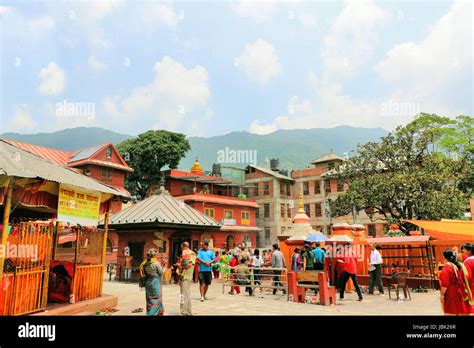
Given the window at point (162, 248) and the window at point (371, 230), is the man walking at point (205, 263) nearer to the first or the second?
the window at point (162, 248)

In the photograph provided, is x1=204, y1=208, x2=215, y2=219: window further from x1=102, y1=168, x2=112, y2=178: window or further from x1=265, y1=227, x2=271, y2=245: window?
x1=102, y1=168, x2=112, y2=178: window

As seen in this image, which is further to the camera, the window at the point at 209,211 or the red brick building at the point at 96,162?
the window at the point at 209,211

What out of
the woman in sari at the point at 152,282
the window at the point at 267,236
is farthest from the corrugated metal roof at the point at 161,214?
the window at the point at 267,236

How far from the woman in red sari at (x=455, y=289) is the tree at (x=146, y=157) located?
46753 millimetres

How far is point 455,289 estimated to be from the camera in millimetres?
6398

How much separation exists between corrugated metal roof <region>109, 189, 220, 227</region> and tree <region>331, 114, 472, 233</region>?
1196cm

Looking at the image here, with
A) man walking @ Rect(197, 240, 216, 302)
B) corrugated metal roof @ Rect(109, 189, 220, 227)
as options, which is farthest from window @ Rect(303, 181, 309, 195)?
man walking @ Rect(197, 240, 216, 302)

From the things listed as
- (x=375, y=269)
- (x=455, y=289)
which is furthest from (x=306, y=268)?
(x=455, y=289)

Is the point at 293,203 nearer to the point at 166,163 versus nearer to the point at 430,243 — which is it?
the point at 166,163

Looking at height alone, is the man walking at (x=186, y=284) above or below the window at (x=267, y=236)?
below

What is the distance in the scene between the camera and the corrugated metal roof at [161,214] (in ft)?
57.7

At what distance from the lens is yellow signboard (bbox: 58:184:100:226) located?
9.09 meters
